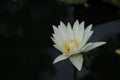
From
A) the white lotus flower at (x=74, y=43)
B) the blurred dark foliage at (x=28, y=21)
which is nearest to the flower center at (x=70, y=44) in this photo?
the white lotus flower at (x=74, y=43)

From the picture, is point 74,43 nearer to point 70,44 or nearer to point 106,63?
point 70,44

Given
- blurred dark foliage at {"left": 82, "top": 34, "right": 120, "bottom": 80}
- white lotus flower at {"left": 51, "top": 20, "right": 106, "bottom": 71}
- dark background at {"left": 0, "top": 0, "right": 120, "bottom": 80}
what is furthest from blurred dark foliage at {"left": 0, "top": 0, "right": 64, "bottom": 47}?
white lotus flower at {"left": 51, "top": 20, "right": 106, "bottom": 71}

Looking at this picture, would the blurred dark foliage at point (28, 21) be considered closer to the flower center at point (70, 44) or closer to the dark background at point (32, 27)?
the dark background at point (32, 27)

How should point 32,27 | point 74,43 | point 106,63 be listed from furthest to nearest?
point 32,27
point 106,63
point 74,43

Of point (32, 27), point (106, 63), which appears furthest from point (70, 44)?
point (32, 27)

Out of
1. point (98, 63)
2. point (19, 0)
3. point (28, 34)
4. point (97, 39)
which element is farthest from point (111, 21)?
point (19, 0)

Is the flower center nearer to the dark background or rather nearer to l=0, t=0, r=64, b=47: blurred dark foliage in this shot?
the dark background

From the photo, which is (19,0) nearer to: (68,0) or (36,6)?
(36,6)

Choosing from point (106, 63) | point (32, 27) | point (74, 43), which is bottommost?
point (106, 63)
